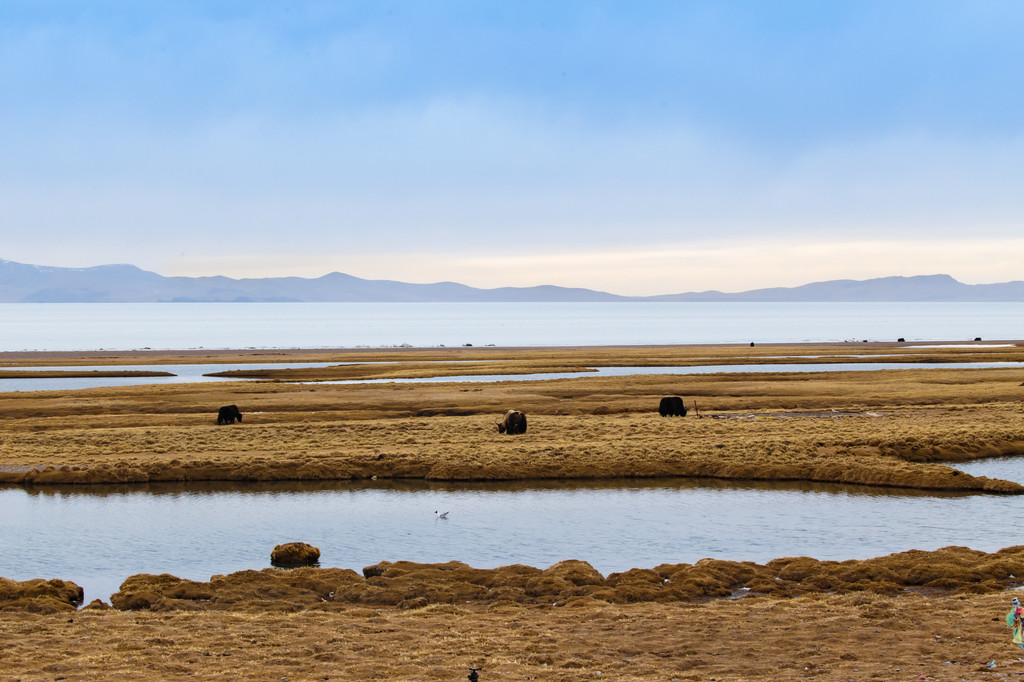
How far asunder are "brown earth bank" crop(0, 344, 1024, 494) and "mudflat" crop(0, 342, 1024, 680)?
0.18 metres

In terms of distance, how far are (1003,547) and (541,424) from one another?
2628 centimetres

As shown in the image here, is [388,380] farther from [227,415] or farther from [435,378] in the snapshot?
[227,415]

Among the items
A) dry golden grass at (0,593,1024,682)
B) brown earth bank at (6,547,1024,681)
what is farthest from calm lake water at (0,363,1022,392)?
dry golden grass at (0,593,1024,682)

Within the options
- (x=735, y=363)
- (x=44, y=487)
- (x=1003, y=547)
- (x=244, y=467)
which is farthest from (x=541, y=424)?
(x=735, y=363)

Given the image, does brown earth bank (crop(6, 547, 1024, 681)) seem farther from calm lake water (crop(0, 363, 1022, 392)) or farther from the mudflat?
calm lake water (crop(0, 363, 1022, 392))

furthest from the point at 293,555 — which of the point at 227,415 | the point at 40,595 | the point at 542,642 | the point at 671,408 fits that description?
the point at 671,408

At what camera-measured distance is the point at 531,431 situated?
149 feet

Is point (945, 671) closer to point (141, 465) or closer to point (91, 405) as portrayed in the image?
point (141, 465)

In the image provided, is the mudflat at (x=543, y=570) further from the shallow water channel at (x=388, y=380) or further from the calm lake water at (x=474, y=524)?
the shallow water channel at (x=388, y=380)

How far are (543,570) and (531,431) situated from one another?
78.5 feet

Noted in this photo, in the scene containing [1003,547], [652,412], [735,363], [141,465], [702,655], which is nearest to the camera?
[702,655]

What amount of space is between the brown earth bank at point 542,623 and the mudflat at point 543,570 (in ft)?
0.22

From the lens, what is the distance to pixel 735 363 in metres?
104

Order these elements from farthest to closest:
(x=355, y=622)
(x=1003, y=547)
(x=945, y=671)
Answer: (x=1003, y=547) → (x=355, y=622) → (x=945, y=671)
